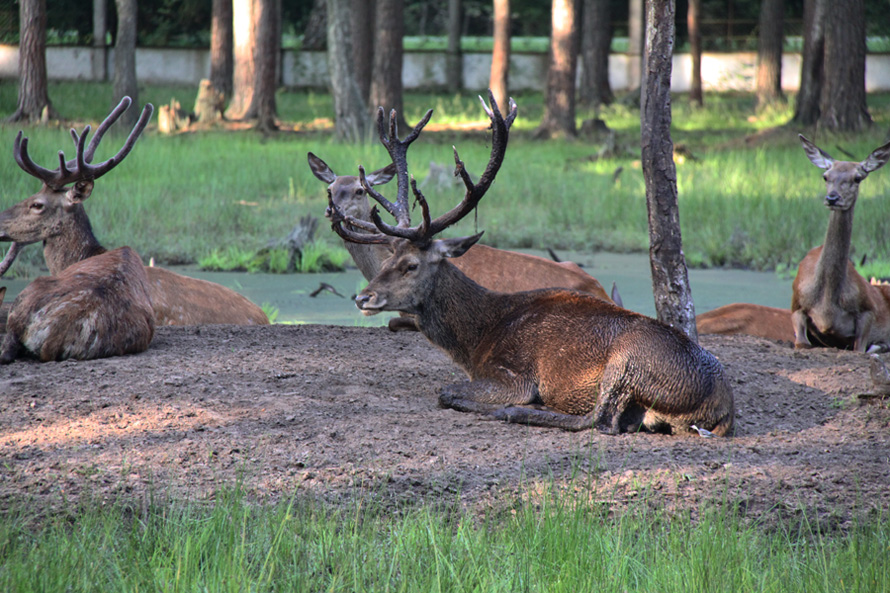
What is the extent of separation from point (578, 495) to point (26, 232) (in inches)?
188

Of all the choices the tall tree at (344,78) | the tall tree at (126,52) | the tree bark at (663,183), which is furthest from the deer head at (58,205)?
the tall tree at (126,52)

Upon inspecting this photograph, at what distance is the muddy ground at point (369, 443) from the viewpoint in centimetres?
390

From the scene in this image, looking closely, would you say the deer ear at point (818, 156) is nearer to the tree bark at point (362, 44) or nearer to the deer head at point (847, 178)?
the deer head at point (847, 178)

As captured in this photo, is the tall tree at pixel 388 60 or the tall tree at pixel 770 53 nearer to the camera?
the tall tree at pixel 388 60

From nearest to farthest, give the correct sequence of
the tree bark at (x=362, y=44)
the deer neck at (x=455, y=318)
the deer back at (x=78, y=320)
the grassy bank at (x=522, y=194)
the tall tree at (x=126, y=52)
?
the deer neck at (x=455, y=318) < the deer back at (x=78, y=320) < the grassy bank at (x=522, y=194) < the tall tree at (x=126, y=52) < the tree bark at (x=362, y=44)

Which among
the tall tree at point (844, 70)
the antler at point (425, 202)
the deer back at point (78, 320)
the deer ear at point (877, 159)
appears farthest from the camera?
the tall tree at point (844, 70)

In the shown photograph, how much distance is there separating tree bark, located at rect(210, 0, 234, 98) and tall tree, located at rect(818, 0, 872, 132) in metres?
14.1

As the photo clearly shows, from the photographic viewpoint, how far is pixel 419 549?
337 centimetres

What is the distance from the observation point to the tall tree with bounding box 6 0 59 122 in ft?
63.3

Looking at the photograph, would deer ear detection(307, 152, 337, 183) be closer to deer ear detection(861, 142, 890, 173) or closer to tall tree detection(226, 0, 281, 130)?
deer ear detection(861, 142, 890, 173)

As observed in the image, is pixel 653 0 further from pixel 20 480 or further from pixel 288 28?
pixel 288 28

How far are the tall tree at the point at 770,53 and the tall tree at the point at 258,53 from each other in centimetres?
1224

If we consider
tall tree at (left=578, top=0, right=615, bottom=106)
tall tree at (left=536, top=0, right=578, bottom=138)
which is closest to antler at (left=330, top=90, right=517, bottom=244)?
tall tree at (left=536, top=0, right=578, bottom=138)

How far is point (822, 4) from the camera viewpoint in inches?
750
